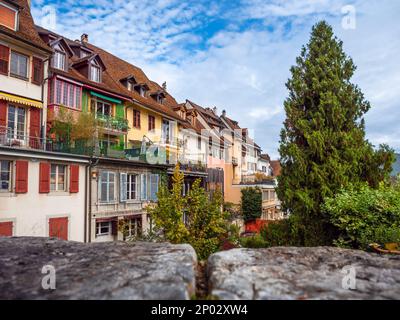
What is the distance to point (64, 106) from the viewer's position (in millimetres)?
19531

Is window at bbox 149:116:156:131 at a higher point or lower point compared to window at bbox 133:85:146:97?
lower

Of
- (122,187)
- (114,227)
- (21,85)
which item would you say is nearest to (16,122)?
(21,85)

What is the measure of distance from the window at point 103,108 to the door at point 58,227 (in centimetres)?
871

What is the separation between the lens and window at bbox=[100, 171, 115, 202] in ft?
63.3

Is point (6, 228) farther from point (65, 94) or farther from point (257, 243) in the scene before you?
point (257, 243)

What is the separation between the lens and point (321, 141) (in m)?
12.8

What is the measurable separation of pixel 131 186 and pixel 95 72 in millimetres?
9262

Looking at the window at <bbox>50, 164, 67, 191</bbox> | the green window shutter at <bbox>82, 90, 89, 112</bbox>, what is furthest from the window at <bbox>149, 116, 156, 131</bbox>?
the window at <bbox>50, 164, 67, 191</bbox>

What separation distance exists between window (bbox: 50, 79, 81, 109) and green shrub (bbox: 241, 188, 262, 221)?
75.0ft

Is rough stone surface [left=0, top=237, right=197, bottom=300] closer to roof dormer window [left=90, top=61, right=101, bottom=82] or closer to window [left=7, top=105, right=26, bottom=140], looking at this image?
window [left=7, top=105, right=26, bottom=140]

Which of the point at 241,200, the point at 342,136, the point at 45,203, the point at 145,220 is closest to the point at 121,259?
the point at 342,136

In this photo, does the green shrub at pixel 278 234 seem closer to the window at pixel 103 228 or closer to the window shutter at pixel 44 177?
the window at pixel 103 228
